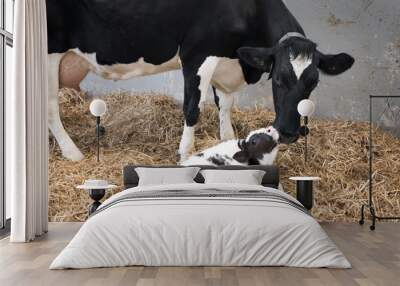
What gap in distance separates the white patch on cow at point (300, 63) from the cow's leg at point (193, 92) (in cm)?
90

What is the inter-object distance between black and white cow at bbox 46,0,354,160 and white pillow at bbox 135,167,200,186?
46cm

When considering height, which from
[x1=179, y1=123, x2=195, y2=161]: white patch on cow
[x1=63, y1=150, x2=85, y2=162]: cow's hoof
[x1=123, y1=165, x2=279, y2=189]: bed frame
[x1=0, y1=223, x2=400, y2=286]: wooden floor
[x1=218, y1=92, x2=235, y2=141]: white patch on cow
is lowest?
[x1=0, y1=223, x2=400, y2=286]: wooden floor

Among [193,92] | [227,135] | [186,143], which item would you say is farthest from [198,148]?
[193,92]

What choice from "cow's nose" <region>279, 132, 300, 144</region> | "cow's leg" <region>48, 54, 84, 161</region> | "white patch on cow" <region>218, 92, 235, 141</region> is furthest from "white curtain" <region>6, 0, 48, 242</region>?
"cow's nose" <region>279, 132, 300, 144</region>

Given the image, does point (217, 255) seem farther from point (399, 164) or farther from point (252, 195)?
point (399, 164)

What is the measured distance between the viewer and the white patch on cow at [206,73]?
6797mm

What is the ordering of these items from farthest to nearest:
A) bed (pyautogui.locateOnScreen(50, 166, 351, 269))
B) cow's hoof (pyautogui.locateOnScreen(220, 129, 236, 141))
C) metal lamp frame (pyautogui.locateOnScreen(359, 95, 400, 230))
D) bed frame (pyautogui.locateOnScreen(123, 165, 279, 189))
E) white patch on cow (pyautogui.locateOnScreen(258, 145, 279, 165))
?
cow's hoof (pyautogui.locateOnScreen(220, 129, 236, 141))
white patch on cow (pyautogui.locateOnScreen(258, 145, 279, 165))
bed frame (pyautogui.locateOnScreen(123, 165, 279, 189))
metal lamp frame (pyautogui.locateOnScreen(359, 95, 400, 230))
bed (pyautogui.locateOnScreen(50, 166, 351, 269))

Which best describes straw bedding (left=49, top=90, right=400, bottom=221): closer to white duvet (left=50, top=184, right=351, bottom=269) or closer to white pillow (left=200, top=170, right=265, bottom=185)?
white pillow (left=200, top=170, right=265, bottom=185)

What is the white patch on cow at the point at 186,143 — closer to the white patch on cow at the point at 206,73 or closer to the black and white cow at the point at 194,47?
the black and white cow at the point at 194,47

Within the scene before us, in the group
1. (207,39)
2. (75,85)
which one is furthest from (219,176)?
(75,85)

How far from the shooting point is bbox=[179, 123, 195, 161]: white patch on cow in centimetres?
693

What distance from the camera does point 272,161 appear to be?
6.81 metres

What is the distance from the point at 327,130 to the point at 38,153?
132 inches

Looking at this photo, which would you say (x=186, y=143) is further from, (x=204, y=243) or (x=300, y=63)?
(x=204, y=243)
